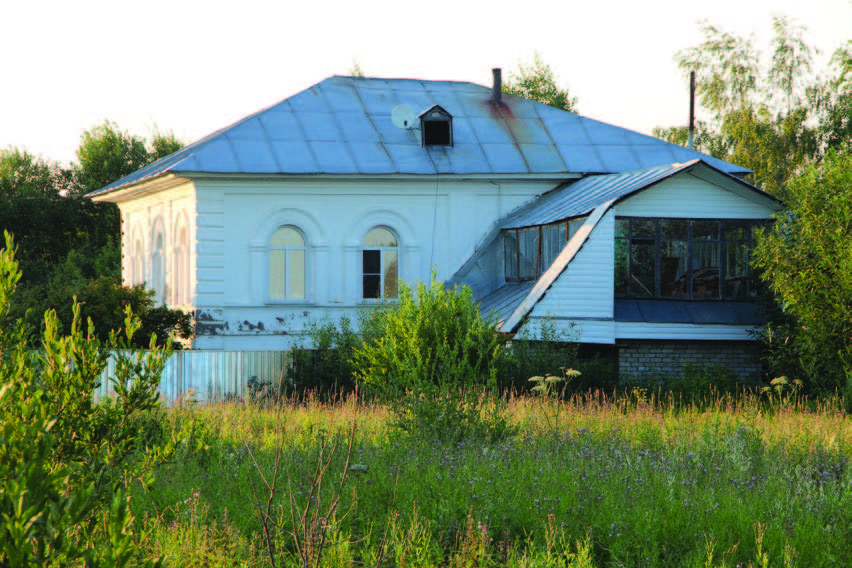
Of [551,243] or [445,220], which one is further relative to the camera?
[445,220]

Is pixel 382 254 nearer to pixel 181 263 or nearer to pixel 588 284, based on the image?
pixel 181 263

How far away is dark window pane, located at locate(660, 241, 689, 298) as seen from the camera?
804 inches

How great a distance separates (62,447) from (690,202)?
700 inches

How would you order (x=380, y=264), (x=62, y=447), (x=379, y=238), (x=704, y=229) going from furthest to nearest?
1. (x=379, y=238)
2. (x=380, y=264)
3. (x=704, y=229)
4. (x=62, y=447)

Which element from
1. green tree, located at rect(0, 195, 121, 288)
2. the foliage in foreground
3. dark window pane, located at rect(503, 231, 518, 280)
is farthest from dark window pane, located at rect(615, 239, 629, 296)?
green tree, located at rect(0, 195, 121, 288)

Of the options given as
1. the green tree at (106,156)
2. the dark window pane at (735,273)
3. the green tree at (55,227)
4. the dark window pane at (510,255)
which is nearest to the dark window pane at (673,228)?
the dark window pane at (735,273)

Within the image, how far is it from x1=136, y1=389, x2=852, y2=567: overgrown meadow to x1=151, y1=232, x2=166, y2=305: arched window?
16.3 metres

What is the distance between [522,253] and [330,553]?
56.7 ft

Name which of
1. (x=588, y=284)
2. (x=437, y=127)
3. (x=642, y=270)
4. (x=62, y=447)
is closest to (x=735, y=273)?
(x=642, y=270)

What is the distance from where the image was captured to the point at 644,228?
2033 centimetres

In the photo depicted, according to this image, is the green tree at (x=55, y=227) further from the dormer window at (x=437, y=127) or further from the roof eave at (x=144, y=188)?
the dormer window at (x=437, y=127)

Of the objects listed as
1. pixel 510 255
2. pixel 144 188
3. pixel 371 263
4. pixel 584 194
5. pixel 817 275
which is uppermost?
pixel 144 188

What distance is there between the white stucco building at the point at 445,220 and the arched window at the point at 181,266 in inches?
4.0

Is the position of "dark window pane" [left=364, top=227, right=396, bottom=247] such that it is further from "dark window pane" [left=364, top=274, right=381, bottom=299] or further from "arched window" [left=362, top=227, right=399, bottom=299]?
"dark window pane" [left=364, top=274, right=381, bottom=299]
